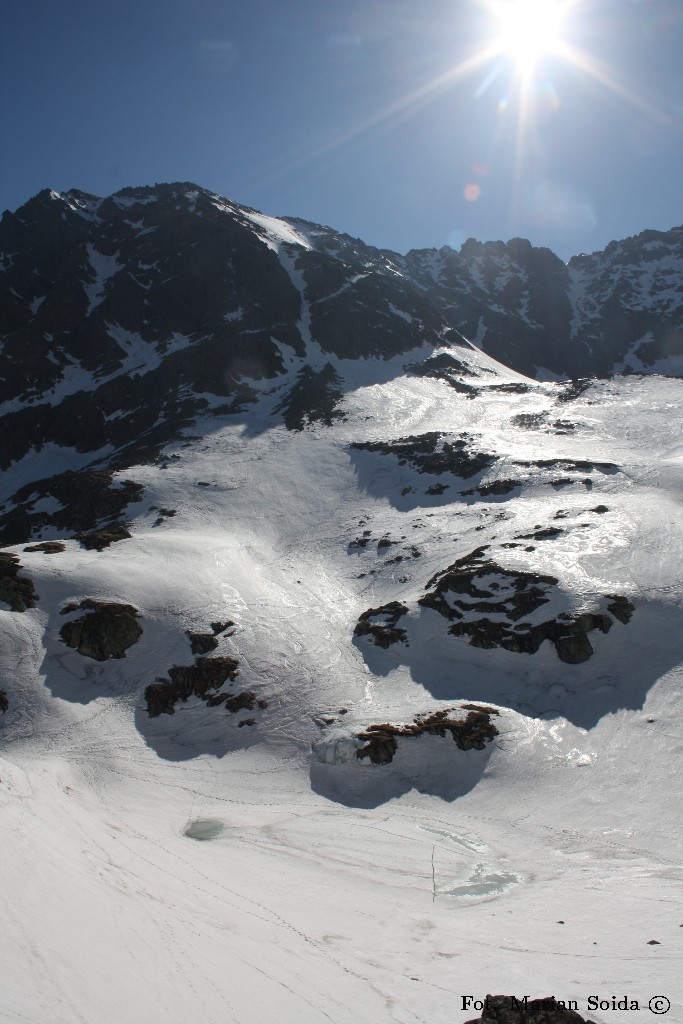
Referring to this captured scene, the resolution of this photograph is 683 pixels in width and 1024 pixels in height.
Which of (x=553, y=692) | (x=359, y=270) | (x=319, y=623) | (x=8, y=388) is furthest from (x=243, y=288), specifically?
(x=553, y=692)

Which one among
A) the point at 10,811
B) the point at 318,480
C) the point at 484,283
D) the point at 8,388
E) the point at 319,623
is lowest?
the point at 319,623

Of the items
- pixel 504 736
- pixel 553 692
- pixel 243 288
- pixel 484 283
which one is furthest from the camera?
pixel 484 283

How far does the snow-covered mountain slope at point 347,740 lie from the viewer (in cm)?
988

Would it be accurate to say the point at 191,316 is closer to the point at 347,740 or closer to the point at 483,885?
the point at 347,740

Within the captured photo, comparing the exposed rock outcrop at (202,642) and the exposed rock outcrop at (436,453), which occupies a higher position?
the exposed rock outcrop at (436,453)

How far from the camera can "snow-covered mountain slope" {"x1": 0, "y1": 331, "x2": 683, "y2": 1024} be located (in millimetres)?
9883

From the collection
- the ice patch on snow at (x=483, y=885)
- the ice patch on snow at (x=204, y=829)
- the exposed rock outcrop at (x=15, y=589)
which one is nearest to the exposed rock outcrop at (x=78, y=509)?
the exposed rock outcrop at (x=15, y=589)

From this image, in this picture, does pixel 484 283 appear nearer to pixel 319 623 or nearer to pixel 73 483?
pixel 73 483

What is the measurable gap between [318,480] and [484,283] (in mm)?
157084

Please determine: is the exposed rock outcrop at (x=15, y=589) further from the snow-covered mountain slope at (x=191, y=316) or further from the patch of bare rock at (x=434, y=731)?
the snow-covered mountain slope at (x=191, y=316)

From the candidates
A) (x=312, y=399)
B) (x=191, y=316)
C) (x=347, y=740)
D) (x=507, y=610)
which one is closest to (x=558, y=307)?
(x=191, y=316)

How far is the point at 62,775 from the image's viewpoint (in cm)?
2092

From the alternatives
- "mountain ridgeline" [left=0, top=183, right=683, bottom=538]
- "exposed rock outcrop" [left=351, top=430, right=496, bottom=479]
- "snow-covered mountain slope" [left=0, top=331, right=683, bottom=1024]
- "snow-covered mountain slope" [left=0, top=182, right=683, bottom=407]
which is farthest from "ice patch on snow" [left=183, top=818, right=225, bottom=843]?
"snow-covered mountain slope" [left=0, top=182, right=683, bottom=407]

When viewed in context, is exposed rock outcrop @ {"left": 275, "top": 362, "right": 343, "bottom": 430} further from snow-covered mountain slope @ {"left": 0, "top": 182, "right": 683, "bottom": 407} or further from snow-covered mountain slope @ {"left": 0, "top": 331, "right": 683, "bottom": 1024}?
snow-covered mountain slope @ {"left": 0, "top": 331, "right": 683, "bottom": 1024}
